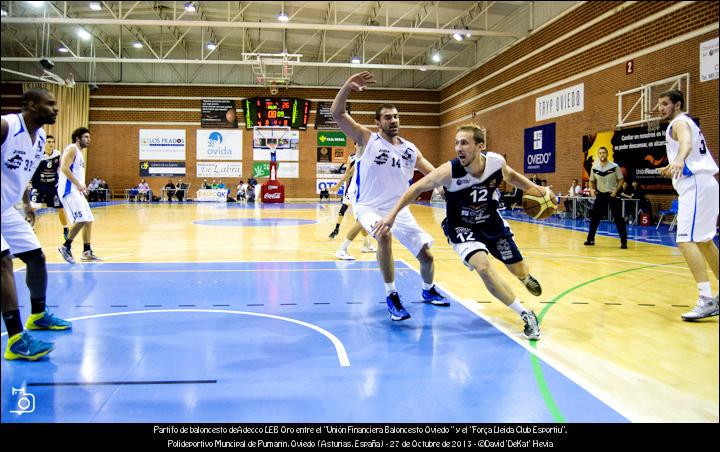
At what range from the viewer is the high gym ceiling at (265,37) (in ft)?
67.5

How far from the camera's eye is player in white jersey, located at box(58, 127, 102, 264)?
7164 millimetres

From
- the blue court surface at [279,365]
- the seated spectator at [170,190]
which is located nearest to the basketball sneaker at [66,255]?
the blue court surface at [279,365]

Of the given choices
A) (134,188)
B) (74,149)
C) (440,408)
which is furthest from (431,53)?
(440,408)

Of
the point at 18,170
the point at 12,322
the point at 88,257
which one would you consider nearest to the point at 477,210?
the point at 18,170

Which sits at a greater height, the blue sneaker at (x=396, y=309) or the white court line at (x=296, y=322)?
the blue sneaker at (x=396, y=309)

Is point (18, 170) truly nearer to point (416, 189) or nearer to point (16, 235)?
point (16, 235)

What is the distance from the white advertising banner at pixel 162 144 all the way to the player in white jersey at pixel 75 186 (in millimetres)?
25698

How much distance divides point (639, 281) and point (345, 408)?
4880 mm

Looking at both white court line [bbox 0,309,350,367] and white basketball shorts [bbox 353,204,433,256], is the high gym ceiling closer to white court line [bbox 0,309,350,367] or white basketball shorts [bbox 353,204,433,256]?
white basketball shorts [bbox 353,204,433,256]

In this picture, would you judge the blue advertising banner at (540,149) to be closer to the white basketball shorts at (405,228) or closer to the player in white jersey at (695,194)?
the player in white jersey at (695,194)

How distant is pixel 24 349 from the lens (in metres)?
3.24

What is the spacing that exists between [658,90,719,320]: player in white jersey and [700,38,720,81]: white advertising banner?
31.0 ft

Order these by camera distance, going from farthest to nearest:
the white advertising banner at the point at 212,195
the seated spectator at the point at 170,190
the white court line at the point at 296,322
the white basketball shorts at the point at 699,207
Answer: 1. the seated spectator at the point at 170,190
2. the white advertising banner at the point at 212,195
3. the white basketball shorts at the point at 699,207
4. the white court line at the point at 296,322

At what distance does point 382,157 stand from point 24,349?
10.0 ft
